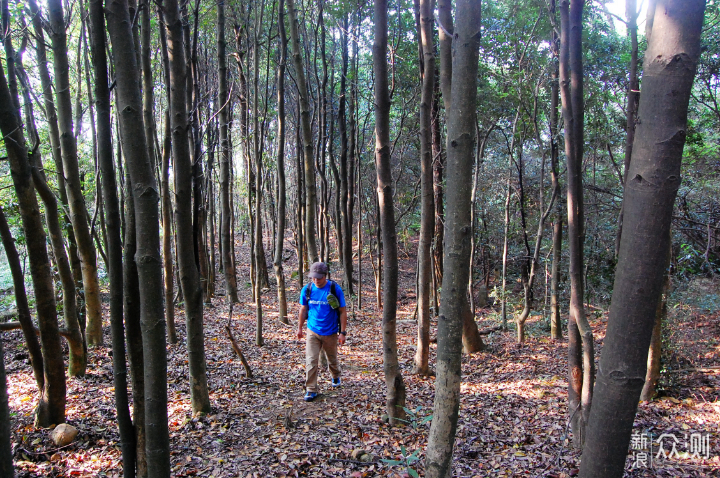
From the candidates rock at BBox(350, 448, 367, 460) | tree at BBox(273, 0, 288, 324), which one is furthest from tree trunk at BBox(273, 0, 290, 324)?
rock at BBox(350, 448, 367, 460)

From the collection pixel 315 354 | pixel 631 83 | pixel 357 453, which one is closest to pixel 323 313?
pixel 315 354

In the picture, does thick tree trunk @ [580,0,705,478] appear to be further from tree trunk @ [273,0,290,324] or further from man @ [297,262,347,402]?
tree trunk @ [273,0,290,324]

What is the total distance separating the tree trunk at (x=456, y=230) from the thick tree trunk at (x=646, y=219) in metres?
0.98

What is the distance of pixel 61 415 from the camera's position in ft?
13.9

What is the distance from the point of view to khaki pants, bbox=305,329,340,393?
557 cm

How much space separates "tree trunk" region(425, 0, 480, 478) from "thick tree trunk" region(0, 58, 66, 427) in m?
3.40

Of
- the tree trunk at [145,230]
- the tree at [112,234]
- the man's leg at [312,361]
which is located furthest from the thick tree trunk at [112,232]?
the man's leg at [312,361]

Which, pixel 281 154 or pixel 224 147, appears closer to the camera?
pixel 281 154

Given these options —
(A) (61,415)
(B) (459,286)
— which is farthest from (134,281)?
(A) (61,415)

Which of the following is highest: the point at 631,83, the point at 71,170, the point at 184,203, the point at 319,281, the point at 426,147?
the point at 631,83

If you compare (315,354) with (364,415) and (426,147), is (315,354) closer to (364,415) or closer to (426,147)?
(364,415)

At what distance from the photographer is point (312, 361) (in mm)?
5609

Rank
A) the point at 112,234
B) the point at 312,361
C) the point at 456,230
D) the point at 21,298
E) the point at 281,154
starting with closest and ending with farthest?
the point at 456,230 < the point at 112,234 < the point at 21,298 < the point at 312,361 < the point at 281,154

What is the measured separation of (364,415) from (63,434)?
10.1 ft
